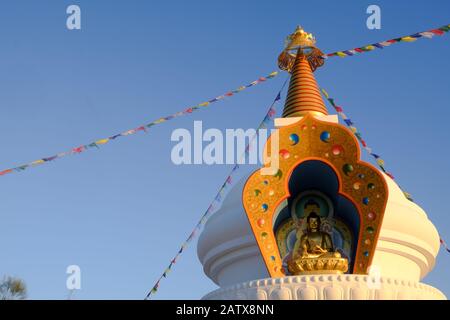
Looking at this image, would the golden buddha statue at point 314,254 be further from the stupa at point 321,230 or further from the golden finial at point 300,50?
the golden finial at point 300,50

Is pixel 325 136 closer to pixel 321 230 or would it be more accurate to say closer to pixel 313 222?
pixel 313 222

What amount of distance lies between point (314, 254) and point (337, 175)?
2052mm

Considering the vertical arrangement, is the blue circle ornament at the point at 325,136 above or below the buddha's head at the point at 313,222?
above

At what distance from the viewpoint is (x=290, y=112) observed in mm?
19047

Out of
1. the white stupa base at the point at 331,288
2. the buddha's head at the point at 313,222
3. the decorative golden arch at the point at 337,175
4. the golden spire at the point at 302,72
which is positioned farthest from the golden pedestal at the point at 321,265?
the golden spire at the point at 302,72

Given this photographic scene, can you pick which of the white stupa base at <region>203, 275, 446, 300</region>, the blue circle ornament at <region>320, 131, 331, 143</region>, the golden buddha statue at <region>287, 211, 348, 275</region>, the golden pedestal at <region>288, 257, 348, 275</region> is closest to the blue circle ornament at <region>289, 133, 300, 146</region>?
the blue circle ornament at <region>320, 131, 331, 143</region>

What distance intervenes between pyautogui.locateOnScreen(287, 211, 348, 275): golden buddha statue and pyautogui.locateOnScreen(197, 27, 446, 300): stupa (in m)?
0.02

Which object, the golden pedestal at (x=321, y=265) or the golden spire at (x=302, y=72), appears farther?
the golden spire at (x=302, y=72)

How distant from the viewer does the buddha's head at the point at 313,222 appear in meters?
15.0

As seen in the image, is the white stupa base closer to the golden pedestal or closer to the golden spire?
the golden pedestal

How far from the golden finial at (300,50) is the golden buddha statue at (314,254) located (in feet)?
24.8

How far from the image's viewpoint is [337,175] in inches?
574
